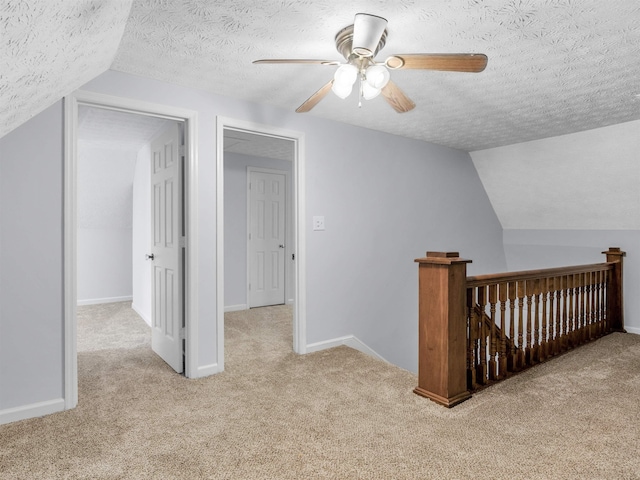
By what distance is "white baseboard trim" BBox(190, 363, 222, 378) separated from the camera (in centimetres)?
284

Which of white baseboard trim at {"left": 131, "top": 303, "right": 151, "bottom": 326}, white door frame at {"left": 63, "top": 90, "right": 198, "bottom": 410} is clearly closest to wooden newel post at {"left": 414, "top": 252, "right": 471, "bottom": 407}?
white door frame at {"left": 63, "top": 90, "right": 198, "bottom": 410}

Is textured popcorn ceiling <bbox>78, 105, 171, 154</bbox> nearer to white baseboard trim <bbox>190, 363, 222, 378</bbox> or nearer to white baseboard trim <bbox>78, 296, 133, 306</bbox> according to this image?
white baseboard trim <bbox>190, 363, 222, 378</bbox>

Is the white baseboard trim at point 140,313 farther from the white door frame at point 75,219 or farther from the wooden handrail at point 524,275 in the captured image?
the wooden handrail at point 524,275

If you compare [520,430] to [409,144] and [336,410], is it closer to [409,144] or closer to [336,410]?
[336,410]

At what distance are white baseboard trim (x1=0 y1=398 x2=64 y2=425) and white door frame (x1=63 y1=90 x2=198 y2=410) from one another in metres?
0.05

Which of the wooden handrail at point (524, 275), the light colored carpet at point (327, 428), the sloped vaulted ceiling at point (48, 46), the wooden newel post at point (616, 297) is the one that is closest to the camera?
the sloped vaulted ceiling at point (48, 46)

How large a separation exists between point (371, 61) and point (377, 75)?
153 millimetres

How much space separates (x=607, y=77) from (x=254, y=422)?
10.0 ft

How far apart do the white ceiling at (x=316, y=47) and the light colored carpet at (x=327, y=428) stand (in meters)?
1.58

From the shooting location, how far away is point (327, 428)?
6.91 ft

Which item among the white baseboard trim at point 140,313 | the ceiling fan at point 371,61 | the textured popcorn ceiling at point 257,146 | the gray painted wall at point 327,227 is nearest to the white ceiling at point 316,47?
the ceiling fan at point 371,61

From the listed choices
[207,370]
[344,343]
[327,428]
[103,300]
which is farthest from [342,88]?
[103,300]

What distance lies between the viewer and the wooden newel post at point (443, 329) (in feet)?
7.63

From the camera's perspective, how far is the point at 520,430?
2041 millimetres
